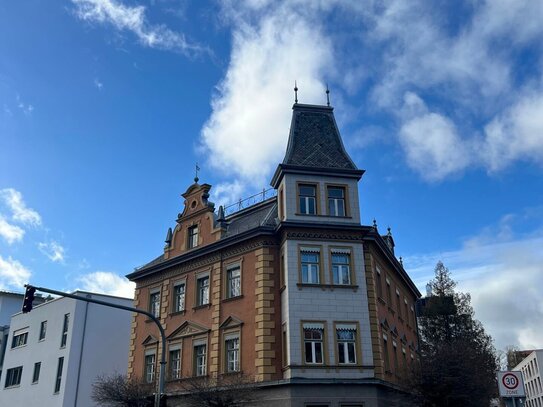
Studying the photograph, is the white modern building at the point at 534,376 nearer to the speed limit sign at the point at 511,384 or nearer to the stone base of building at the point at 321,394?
the stone base of building at the point at 321,394

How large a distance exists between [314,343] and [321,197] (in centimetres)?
785

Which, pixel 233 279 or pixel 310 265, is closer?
pixel 310 265

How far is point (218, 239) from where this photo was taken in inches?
1266

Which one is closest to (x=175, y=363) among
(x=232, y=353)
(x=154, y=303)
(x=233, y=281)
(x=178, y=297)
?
(x=178, y=297)

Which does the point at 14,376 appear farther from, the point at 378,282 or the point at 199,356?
the point at 378,282

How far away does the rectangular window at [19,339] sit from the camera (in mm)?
45906

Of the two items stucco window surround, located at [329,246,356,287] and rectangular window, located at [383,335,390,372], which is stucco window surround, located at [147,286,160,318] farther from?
rectangular window, located at [383,335,390,372]

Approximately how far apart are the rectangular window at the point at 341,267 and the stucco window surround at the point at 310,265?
779 millimetres

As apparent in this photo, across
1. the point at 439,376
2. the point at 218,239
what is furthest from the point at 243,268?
the point at 439,376

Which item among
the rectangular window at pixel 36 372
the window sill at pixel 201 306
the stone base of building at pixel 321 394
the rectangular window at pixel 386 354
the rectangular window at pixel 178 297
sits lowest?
the stone base of building at pixel 321 394

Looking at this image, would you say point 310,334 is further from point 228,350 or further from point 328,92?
point 328,92

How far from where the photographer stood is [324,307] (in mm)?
27297

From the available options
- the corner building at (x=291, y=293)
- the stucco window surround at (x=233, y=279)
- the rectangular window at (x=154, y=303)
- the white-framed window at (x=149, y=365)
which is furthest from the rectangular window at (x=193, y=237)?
the white-framed window at (x=149, y=365)

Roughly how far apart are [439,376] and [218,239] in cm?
1416
